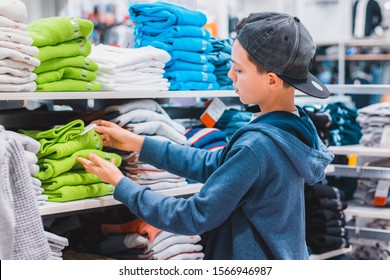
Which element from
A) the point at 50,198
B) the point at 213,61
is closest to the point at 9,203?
the point at 50,198

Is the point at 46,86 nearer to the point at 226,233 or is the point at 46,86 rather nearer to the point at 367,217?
the point at 226,233

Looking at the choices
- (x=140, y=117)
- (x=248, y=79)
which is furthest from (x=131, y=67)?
(x=248, y=79)

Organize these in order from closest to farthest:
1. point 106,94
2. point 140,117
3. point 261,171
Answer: point 261,171 → point 106,94 → point 140,117

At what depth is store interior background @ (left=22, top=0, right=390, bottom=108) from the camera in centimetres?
668

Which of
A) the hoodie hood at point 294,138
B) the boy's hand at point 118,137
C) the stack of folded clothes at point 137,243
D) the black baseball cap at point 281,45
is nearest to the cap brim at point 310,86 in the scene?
the black baseball cap at point 281,45

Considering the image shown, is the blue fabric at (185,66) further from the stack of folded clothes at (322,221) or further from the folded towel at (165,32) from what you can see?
the stack of folded clothes at (322,221)

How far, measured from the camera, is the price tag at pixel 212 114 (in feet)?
10.3

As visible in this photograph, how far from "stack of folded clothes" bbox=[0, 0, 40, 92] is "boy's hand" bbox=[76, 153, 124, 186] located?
1.03ft

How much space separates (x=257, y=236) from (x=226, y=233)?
0.10 m

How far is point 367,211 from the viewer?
12.3 feet

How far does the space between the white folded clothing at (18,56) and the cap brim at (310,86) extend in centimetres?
81

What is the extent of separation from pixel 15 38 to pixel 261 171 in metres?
0.88

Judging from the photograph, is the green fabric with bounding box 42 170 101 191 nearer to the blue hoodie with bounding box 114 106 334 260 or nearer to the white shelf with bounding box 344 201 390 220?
the blue hoodie with bounding box 114 106 334 260

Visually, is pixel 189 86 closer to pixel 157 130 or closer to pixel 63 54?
pixel 157 130
